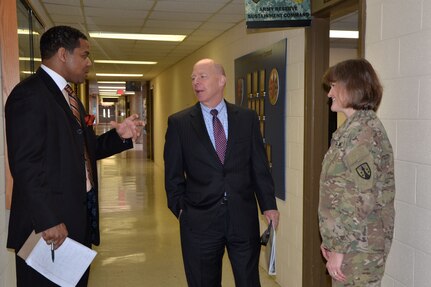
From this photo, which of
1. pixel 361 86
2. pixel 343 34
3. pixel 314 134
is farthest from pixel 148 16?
pixel 361 86

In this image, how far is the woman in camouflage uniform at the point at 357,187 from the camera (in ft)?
5.48

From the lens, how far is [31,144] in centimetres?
179

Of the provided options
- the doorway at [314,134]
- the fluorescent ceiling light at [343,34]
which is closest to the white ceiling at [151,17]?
the fluorescent ceiling light at [343,34]

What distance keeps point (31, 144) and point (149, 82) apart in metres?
13.6

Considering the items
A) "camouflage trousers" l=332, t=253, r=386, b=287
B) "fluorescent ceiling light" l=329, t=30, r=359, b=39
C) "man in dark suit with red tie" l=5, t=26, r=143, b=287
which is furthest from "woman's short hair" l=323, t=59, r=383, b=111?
"fluorescent ceiling light" l=329, t=30, r=359, b=39

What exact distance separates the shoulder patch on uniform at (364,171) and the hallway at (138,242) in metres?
2.45

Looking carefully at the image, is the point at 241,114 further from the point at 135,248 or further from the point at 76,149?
the point at 135,248

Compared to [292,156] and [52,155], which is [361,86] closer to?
[52,155]

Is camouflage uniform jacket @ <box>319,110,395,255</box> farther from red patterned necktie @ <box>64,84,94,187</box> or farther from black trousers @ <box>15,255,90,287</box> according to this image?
black trousers @ <box>15,255,90,287</box>

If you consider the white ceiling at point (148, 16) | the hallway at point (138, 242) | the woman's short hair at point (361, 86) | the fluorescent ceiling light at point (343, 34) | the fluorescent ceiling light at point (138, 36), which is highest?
the fluorescent ceiling light at point (343, 34)

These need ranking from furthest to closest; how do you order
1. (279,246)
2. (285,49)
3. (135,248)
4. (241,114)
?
(135,248)
(279,246)
(285,49)
(241,114)

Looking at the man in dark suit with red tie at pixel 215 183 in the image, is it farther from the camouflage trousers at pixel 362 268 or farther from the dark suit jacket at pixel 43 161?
the camouflage trousers at pixel 362 268

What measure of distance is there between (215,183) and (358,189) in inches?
35.4

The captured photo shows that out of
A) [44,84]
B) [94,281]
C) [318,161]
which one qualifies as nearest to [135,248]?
[94,281]
